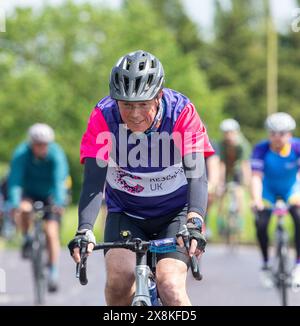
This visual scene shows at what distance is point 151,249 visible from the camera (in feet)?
17.3

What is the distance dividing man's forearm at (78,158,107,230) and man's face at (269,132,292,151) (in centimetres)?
568

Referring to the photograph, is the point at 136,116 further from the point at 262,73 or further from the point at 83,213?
the point at 262,73

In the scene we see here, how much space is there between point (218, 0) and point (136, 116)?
86688 millimetres

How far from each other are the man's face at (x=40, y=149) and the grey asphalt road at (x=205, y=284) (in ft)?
5.89

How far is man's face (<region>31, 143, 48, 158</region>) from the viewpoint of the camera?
11805 mm

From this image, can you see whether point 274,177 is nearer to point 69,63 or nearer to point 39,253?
point 39,253

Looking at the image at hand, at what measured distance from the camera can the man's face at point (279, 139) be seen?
1094cm

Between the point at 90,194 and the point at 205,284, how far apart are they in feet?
30.0

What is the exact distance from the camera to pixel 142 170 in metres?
5.73

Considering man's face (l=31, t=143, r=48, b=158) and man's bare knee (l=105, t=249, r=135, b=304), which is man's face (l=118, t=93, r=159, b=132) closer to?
man's bare knee (l=105, t=249, r=135, b=304)

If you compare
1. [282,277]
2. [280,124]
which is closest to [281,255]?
[282,277]

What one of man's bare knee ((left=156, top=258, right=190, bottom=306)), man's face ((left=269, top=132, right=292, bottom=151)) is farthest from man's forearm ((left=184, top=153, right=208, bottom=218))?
man's face ((left=269, top=132, right=292, bottom=151))
